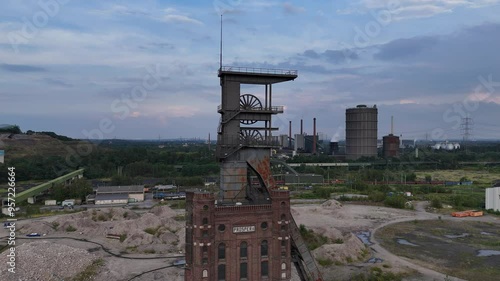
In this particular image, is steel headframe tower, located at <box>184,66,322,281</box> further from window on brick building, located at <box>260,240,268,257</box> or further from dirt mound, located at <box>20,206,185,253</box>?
dirt mound, located at <box>20,206,185,253</box>

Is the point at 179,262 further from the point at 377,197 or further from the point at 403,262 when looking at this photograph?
the point at 377,197

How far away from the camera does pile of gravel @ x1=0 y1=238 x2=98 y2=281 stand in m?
39.6

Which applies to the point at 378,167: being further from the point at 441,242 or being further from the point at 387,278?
the point at 387,278

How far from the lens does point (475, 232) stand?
66.2 metres

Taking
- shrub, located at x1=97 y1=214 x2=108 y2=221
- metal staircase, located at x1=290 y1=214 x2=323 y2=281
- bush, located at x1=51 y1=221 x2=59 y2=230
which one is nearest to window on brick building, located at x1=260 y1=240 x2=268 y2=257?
metal staircase, located at x1=290 y1=214 x2=323 y2=281

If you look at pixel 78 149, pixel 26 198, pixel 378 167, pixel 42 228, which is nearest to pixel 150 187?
pixel 26 198

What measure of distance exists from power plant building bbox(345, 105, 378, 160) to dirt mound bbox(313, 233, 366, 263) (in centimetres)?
13144

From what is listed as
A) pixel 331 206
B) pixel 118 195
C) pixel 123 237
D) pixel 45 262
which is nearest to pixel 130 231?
pixel 123 237

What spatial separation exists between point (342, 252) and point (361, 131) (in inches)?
5344

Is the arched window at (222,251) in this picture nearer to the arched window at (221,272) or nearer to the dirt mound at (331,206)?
the arched window at (221,272)

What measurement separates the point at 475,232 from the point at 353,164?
316 feet

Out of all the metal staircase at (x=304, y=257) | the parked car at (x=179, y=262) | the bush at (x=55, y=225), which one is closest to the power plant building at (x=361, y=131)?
the bush at (x=55, y=225)

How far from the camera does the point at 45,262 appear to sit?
1639 inches

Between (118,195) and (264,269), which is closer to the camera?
(264,269)
